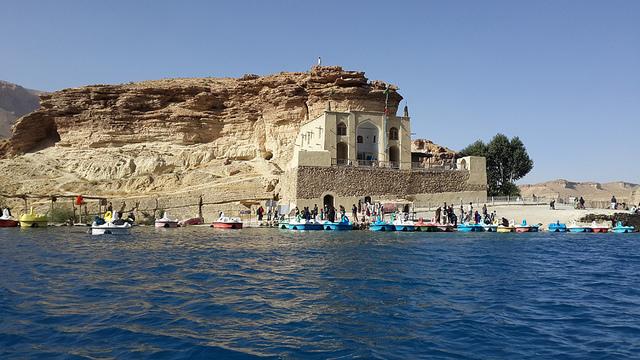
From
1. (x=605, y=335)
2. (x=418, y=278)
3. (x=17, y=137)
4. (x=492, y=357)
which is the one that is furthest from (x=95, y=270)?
(x=17, y=137)

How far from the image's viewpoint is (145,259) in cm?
1723

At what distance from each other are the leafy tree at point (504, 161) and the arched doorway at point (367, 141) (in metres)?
16.9

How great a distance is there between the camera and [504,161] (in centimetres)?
5672

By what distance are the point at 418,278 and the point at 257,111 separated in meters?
42.6

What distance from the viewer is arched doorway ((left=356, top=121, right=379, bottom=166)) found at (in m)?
44.0

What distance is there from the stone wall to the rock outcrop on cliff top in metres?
5.86

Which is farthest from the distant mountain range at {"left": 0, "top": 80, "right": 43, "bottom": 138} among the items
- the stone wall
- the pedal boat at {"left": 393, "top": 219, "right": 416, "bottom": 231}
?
the pedal boat at {"left": 393, "top": 219, "right": 416, "bottom": 231}

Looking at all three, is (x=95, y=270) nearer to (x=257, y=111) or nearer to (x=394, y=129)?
(x=394, y=129)

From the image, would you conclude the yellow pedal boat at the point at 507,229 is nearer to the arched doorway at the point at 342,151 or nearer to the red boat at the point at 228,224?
the arched doorway at the point at 342,151

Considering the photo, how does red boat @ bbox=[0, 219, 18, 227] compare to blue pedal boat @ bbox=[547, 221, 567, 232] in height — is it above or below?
above

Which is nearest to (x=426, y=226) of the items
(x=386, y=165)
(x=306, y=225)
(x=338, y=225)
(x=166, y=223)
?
(x=338, y=225)

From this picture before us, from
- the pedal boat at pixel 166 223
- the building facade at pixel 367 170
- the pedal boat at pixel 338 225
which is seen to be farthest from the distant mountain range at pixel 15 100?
the pedal boat at pixel 338 225

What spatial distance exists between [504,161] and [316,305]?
50532mm

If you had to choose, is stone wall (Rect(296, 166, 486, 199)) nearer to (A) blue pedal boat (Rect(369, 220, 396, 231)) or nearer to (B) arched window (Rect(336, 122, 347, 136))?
(B) arched window (Rect(336, 122, 347, 136))
